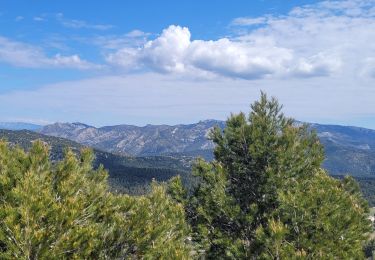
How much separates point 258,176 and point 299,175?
2.70 metres

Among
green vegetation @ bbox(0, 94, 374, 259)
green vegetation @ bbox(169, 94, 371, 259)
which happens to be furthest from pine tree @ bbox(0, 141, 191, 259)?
green vegetation @ bbox(169, 94, 371, 259)

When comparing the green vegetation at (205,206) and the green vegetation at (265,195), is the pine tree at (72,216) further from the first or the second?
the green vegetation at (265,195)

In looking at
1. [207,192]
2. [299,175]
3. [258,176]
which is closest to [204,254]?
[207,192]

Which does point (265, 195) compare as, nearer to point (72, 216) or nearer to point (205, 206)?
point (205, 206)

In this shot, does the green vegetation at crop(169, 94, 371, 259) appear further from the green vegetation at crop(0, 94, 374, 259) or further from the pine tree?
the pine tree

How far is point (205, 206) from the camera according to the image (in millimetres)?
25891

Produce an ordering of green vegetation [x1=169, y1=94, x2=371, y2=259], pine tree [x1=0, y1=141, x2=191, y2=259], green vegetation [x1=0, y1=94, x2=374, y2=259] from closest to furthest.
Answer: pine tree [x1=0, y1=141, x2=191, y2=259] < green vegetation [x1=0, y1=94, x2=374, y2=259] < green vegetation [x1=169, y1=94, x2=371, y2=259]

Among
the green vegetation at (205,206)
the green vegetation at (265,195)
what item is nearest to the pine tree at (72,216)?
the green vegetation at (205,206)

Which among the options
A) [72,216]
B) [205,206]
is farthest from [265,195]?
[72,216]

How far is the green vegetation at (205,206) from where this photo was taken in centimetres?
1279

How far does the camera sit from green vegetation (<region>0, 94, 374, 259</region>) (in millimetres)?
12789

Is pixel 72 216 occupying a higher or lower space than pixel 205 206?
higher

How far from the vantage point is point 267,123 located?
27.5 meters

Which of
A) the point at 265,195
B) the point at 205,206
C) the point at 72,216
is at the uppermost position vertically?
the point at 72,216
